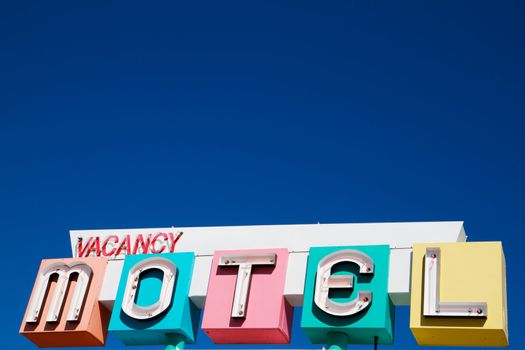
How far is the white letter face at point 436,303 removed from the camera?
15734 mm

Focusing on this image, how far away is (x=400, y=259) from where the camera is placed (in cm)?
1716

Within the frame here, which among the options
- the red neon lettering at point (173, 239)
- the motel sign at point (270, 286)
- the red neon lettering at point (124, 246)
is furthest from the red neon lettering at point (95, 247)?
the red neon lettering at point (173, 239)

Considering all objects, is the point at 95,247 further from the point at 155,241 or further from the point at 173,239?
the point at 173,239

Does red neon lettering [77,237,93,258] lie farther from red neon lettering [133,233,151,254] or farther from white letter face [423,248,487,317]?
white letter face [423,248,487,317]

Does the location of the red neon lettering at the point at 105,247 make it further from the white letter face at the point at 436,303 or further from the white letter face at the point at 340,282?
the white letter face at the point at 436,303

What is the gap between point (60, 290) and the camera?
61.4 feet

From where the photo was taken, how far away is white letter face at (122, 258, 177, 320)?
58.2 feet

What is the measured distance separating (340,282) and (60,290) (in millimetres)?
5484

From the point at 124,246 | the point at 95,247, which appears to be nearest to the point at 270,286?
the point at 124,246

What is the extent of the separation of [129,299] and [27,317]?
205cm

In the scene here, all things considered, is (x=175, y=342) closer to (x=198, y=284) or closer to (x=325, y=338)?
(x=198, y=284)

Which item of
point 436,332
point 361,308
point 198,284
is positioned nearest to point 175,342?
point 198,284

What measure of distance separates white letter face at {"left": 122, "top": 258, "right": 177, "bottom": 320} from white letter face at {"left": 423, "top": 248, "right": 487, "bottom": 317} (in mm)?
4640

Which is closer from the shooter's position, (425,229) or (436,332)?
(436,332)
